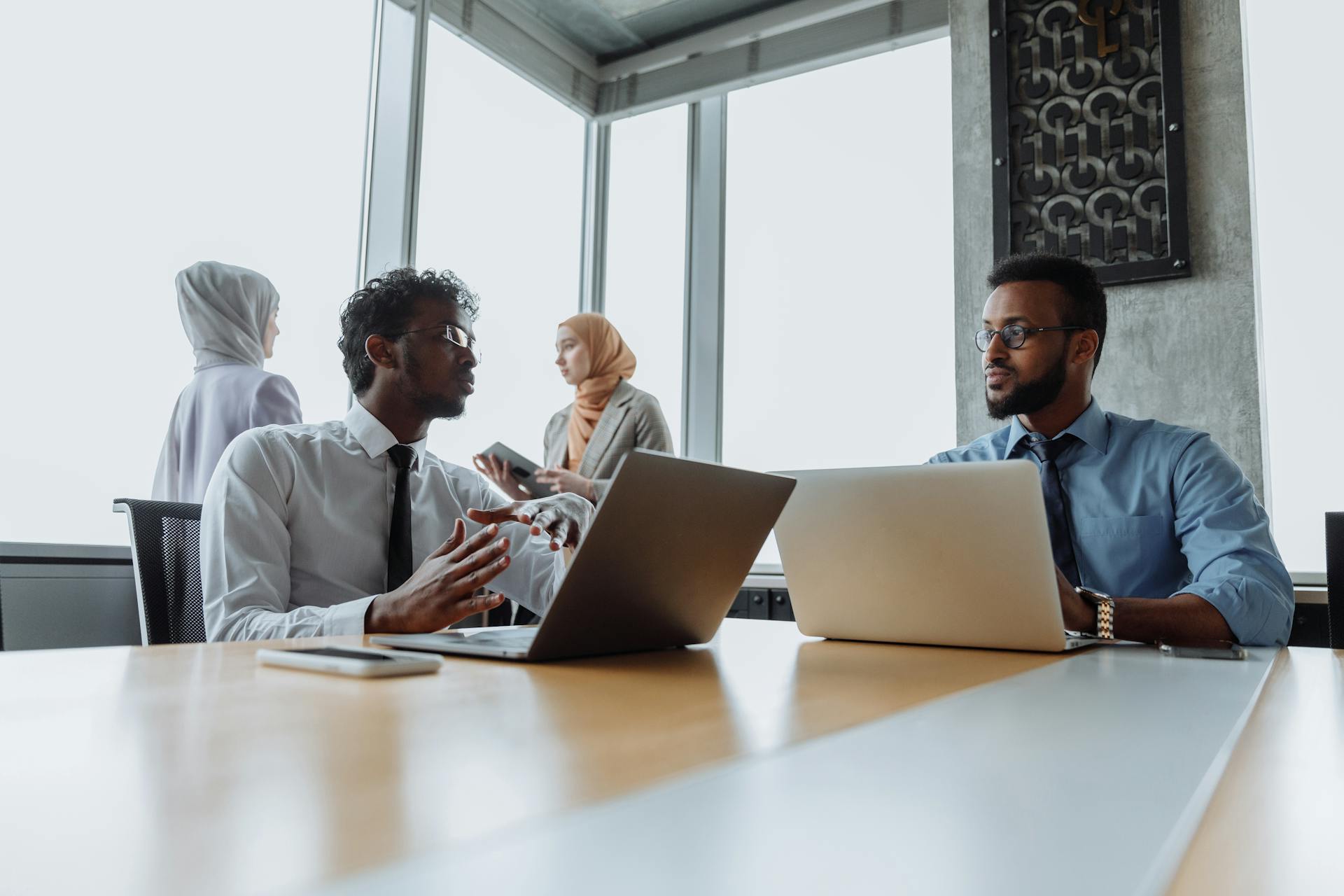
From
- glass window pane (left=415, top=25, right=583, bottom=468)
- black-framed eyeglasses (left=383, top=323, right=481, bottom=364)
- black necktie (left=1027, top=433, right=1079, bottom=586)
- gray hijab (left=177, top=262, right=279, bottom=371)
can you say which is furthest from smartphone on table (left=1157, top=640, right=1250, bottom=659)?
glass window pane (left=415, top=25, right=583, bottom=468)

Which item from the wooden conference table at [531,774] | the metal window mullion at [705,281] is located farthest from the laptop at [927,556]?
the metal window mullion at [705,281]

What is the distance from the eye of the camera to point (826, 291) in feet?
13.1

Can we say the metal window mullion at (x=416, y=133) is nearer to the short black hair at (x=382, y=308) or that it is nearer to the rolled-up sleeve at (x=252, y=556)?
the short black hair at (x=382, y=308)

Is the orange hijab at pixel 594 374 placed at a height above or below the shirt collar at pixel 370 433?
above

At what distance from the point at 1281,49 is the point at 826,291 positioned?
1763 mm

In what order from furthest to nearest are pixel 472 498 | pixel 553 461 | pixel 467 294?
pixel 553 461, pixel 467 294, pixel 472 498

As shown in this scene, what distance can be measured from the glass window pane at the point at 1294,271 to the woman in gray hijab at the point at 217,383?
9.83 feet

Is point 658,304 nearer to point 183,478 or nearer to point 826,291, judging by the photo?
point 826,291

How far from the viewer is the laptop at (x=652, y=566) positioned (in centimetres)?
87

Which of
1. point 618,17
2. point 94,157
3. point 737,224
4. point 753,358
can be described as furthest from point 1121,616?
point 618,17

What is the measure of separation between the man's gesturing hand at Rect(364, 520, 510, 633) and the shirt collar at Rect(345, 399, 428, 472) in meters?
0.59

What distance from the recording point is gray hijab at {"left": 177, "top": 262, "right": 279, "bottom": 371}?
8.21ft

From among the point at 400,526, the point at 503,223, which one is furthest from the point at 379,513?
the point at 503,223

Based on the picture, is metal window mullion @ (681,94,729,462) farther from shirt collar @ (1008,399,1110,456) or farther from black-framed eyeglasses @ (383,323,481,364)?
shirt collar @ (1008,399,1110,456)
